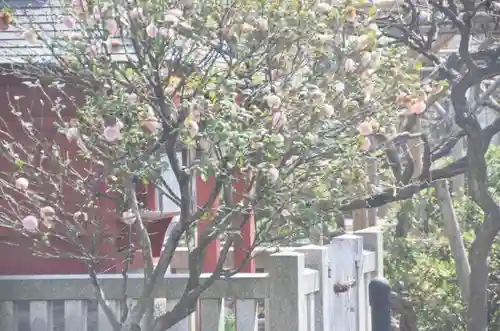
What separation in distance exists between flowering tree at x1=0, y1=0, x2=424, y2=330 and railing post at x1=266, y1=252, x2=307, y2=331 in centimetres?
52

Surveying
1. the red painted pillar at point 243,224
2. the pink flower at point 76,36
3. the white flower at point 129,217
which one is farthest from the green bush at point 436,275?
the pink flower at point 76,36

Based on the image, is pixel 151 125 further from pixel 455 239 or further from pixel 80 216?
pixel 455 239

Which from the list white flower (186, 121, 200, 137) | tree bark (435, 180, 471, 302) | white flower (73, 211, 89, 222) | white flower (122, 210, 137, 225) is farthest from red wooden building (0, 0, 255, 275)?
tree bark (435, 180, 471, 302)

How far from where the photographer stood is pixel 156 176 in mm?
4207

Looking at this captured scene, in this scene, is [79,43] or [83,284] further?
[83,284]

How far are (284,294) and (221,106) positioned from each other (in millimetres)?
1403

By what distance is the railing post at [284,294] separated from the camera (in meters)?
4.97

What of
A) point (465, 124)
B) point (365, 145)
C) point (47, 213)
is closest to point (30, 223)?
point (47, 213)

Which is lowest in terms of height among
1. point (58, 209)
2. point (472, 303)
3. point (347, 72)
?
point (472, 303)

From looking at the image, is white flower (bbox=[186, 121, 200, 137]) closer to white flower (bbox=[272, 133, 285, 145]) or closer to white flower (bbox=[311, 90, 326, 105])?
white flower (bbox=[272, 133, 285, 145])

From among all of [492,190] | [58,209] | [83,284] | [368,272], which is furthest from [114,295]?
[492,190]

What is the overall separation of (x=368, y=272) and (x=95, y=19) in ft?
15.0

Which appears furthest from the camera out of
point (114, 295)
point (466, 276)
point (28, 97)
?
point (466, 276)

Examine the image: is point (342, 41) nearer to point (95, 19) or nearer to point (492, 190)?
point (95, 19)
